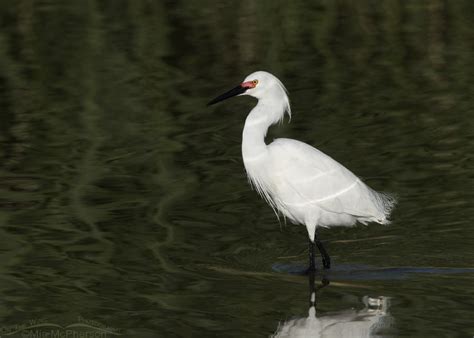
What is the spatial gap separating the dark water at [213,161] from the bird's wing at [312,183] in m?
0.40

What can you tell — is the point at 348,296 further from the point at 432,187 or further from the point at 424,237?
the point at 432,187

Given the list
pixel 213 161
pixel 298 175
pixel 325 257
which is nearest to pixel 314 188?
pixel 298 175

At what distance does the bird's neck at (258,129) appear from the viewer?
8.24 metres

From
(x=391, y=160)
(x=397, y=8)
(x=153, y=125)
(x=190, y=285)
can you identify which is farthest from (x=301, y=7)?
(x=190, y=285)

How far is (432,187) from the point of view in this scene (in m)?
9.88

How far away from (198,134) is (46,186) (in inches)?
88.4

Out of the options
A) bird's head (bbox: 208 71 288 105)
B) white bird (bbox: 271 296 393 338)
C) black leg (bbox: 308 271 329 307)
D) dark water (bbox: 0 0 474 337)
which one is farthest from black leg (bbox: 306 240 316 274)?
bird's head (bbox: 208 71 288 105)

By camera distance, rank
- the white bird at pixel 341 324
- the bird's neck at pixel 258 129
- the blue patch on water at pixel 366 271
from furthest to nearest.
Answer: the bird's neck at pixel 258 129 → the blue patch on water at pixel 366 271 → the white bird at pixel 341 324

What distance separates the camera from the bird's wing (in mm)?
8281

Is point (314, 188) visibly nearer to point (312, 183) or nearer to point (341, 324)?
point (312, 183)

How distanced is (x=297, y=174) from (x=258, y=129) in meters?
0.43

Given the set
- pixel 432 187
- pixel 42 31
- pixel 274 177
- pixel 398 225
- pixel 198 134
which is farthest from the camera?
pixel 42 31

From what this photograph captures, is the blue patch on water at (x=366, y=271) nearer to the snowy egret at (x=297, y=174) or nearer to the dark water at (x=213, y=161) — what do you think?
the dark water at (x=213, y=161)

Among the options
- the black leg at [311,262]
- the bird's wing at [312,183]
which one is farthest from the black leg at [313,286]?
the bird's wing at [312,183]
